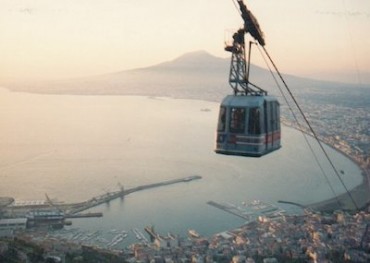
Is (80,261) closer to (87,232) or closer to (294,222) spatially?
(87,232)

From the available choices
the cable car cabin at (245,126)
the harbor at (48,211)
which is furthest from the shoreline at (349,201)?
the cable car cabin at (245,126)

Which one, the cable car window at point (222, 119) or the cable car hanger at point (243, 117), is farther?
the cable car window at point (222, 119)

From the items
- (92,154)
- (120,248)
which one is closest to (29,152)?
(92,154)

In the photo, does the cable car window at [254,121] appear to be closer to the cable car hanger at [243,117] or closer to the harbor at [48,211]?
the cable car hanger at [243,117]

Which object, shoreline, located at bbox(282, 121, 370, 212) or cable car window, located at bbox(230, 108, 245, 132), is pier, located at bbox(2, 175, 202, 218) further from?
cable car window, located at bbox(230, 108, 245, 132)

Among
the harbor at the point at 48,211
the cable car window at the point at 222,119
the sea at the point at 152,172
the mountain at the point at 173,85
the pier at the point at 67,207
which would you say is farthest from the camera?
the mountain at the point at 173,85

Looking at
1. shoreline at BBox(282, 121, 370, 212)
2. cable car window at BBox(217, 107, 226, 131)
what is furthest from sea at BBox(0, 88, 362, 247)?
cable car window at BBox(217, 107, 226, 131)
